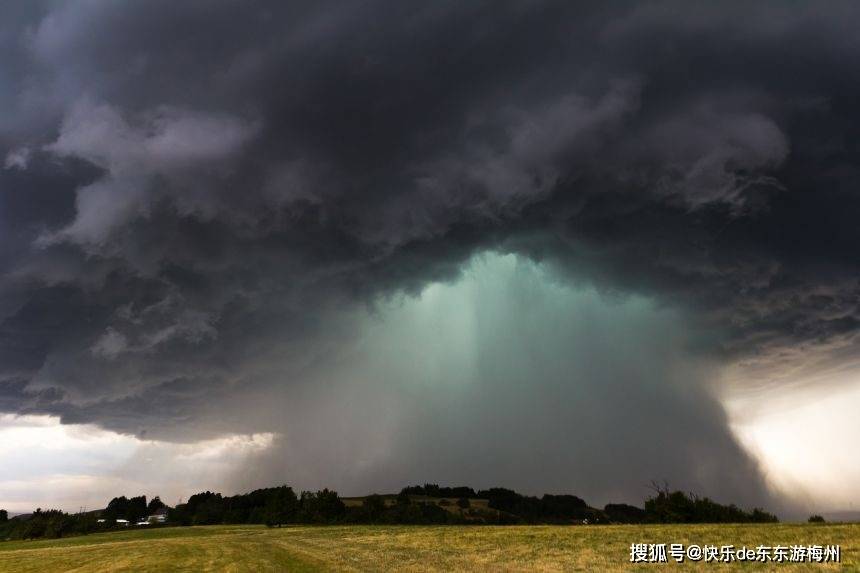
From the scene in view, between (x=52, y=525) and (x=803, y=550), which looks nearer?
(x=803, y=550)

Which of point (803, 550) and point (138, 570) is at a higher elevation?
point (803, 550)

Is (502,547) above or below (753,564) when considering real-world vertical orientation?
below

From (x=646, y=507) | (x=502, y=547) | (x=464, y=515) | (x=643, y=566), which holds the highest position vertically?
(x=643, y=566)

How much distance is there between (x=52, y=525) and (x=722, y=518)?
174562 millimetres

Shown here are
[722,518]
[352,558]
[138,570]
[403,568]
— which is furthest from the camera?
[722,518]

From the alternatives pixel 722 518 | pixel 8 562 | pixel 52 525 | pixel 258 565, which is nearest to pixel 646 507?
pixel 722 518

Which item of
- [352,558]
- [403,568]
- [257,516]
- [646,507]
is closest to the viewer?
[403,568]

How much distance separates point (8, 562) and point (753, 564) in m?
78.5

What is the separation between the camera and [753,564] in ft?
111

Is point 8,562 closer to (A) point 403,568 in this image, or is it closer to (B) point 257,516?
(A) point 403,568

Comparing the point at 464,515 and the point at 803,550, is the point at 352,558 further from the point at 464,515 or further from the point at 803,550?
the point at 464,515

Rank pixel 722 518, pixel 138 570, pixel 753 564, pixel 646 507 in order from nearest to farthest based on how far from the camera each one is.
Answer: pixel 753 564, pixel 138 570, pixel 722 518, pixel 646 507

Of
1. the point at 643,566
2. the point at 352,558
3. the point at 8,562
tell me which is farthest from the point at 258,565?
the point at 8,562

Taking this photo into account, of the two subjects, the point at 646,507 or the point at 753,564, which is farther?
the point at 646,507
